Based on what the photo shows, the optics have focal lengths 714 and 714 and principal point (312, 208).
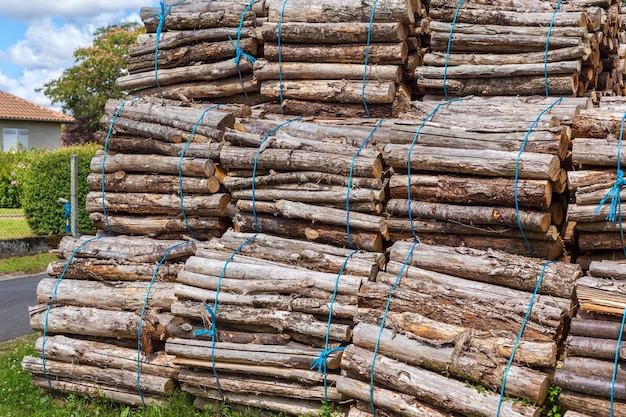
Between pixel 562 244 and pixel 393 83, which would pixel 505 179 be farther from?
pixel 393 83

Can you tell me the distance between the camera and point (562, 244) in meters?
6.98

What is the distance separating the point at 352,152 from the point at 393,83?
128 centimetres

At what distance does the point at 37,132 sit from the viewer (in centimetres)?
3766

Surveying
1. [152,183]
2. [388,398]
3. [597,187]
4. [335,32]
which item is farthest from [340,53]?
[388,398]

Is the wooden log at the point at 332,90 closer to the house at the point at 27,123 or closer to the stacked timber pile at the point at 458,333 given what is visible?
the stacked timber pile at the point at 458,333

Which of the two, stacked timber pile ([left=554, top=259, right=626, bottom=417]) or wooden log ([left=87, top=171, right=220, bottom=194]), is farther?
wooden log ([left=87, top=171, right=220, bottom=194])

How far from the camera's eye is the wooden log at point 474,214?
655 centimetres

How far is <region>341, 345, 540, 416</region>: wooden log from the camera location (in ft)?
19.1

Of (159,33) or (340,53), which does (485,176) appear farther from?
(159,33)

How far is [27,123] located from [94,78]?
449 cm

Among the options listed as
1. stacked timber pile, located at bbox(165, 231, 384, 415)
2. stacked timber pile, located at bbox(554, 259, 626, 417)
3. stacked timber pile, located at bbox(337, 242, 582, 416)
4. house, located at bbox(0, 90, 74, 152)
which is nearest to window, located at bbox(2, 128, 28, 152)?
house, located at bbox(0, 90, 74, 152)

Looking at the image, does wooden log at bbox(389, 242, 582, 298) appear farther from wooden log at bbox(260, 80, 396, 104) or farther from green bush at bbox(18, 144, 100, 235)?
green bush at bbox(18, 144, 100, 235)

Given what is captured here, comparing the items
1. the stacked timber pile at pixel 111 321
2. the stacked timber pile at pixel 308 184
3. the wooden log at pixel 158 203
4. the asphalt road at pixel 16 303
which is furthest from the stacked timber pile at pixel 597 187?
the asphalt road at pixel 16 303

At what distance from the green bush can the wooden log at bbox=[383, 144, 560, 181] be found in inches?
547
